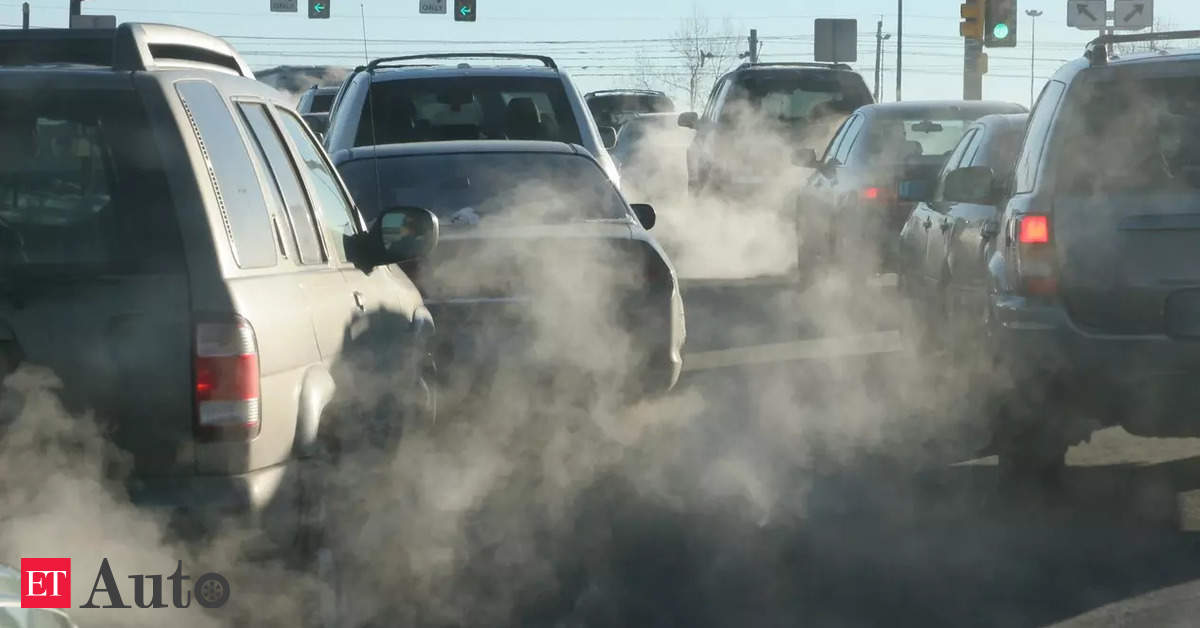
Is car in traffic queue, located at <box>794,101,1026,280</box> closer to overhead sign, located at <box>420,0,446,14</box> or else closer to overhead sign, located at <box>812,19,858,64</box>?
overhead sign, located at <box>812,19,858,64</box>

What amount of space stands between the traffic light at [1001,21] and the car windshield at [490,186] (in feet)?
68.3

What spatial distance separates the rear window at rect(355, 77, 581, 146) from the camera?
44.2 feet

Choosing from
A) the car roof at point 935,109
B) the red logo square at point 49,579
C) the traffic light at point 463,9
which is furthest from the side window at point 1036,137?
the traffic light at point 463,9

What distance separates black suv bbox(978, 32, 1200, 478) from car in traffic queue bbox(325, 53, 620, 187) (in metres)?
5.89

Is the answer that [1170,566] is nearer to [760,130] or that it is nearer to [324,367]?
[324,367]

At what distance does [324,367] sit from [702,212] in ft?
61.6

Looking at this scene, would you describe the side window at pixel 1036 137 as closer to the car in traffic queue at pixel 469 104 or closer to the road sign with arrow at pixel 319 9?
the car in traffic queue at pixel 469 104

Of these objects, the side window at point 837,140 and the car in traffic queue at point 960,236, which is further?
the side window at point 837,140

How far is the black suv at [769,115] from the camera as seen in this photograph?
22.9m

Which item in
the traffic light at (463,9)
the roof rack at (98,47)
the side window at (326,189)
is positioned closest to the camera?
the roof rack at (98,47)

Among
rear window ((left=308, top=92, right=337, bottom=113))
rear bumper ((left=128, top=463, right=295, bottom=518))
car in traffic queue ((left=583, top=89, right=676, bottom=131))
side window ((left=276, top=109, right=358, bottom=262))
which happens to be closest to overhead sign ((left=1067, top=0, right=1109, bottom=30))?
car in traffic queue ((left=583, top=89, right=676, bottom=131))

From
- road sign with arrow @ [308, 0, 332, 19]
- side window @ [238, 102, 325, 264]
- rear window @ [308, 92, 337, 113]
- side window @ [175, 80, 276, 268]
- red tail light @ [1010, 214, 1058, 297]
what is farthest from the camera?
road sign with arrow @ [308, 0, 332, 19]

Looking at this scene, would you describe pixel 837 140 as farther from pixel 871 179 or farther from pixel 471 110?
pixel 471 110

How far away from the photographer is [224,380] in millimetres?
4469
